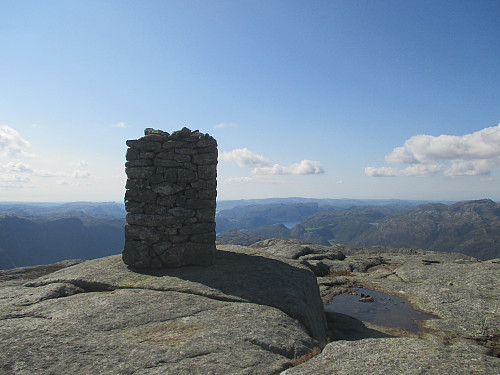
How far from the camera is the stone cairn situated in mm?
15406

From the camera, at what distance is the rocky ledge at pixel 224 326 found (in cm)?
724

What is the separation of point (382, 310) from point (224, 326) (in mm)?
10322

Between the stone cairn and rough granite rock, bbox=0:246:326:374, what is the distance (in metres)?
1.00

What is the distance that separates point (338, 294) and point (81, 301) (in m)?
14.3

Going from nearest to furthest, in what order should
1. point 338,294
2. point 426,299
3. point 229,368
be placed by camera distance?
point 229,368 → point 426,299 → point 338,294

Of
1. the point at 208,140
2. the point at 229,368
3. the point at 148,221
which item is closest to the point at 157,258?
the point at 148,221

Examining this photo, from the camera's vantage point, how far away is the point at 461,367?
6633 millimetres

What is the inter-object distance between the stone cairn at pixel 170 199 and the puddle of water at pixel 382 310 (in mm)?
8050

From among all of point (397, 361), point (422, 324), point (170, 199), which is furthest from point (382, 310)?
point (170, 199)

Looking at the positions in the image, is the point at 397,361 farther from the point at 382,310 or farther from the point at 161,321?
the point at 382,310

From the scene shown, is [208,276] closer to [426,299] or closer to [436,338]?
[436,338]

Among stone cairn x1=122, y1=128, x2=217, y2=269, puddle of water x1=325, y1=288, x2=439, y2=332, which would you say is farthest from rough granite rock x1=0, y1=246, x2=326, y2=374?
puddle of water x1=325, y1=288, x2=439, y2=332

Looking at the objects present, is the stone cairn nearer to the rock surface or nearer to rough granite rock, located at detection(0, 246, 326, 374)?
rough granite rock, located at detection(0, 246, 326, 374)

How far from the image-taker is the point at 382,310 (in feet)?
51.6
